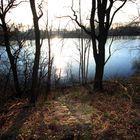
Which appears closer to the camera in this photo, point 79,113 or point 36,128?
point 36,128

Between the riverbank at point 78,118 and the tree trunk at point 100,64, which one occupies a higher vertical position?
the tree trunk at point 100,64

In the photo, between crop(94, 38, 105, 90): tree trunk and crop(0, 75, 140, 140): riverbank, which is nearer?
crop(0, 75, 140, 140): riverbank

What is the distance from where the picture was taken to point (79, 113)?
9773mm

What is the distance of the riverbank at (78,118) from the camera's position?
26.2 feet

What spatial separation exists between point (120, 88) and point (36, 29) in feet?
15.4

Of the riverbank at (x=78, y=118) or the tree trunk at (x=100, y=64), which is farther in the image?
the tree trunk at (x=100, y=64)

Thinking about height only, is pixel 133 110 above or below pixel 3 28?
below

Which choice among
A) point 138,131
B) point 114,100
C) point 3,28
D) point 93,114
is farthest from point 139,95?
point 3,28

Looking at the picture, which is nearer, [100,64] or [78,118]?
[78,118]

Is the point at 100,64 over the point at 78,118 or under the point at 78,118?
over

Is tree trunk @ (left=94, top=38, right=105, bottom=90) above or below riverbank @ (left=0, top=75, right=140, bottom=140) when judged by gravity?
above

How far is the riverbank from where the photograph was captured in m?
7.98

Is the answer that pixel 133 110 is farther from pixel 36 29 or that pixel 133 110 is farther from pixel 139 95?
pixel 36 29

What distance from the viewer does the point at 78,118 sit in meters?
9.17
